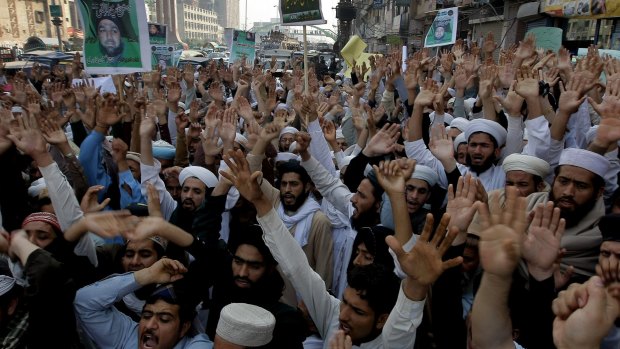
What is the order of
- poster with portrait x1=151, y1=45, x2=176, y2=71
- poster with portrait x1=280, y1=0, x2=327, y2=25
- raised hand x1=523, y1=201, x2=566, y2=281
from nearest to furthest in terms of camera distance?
raised hand x1=523, y1=201, x2=566, y2=281 → poster with portrait x1=280, y1=0, x2=327, y2=25 → poster with portrait x1=151, y1=45, x2=176, y2=71

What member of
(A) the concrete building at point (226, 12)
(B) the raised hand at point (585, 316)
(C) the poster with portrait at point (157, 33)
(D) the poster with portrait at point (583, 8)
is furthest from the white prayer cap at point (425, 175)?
(A) the concrete building at point (226, 12)

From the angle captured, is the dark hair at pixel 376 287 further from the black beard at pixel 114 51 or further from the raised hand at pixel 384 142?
the black beard at pixel 114 51

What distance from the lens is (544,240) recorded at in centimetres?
180

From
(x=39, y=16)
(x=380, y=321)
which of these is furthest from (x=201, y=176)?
(x=39, y=16)

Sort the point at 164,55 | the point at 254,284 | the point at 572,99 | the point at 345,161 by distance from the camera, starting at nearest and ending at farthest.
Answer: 1. the point at 254,284
2. the point at 572,99
3. the point at 345,161
4. the point at 164,55

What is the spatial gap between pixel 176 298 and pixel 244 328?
450 mm

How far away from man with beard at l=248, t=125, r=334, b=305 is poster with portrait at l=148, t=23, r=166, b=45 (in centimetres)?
935

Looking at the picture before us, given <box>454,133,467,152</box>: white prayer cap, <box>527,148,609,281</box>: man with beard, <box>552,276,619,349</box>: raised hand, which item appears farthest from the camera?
<box>454,133,467,152</box>: white prayer cap

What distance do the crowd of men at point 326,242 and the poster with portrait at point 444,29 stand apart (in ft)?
16.6

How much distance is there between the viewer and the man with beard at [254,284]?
2.25m

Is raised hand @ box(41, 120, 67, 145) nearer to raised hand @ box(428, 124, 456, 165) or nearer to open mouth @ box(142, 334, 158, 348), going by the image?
open mouth @ box(142, 334, 158, 348)

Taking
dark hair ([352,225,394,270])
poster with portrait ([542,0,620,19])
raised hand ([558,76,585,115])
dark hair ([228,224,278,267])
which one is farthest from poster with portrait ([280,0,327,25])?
poster with portrait ([542,0,620,19])

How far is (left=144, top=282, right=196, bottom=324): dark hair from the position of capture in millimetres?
2100

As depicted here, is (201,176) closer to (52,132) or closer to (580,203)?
(52,132)
